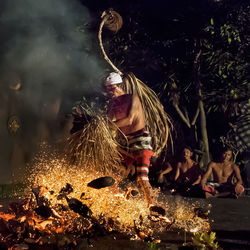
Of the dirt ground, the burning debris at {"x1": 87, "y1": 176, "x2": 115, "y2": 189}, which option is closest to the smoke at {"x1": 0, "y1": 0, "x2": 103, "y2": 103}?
the burning debris at {"x1": 87, "y1": 176, "x2": 115, "y2": 189}

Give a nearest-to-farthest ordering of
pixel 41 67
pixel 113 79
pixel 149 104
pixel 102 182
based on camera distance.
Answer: pixel 102 182, pixel 113 79, pixel 149 104, pixel 41 67

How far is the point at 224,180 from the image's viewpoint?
8484 millimetres

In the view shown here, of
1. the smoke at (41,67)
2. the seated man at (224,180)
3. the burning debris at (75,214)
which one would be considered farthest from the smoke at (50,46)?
the seated man at (224,180)

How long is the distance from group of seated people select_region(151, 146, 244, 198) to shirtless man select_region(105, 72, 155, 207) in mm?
3014

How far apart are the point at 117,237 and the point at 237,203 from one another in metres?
3.94

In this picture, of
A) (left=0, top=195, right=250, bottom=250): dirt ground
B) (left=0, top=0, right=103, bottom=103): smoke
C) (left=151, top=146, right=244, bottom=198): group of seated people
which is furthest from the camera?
(left=151, top=146, right=244, bottom=198): group of seated people

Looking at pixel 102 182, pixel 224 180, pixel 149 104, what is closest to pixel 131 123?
pixel 149 104

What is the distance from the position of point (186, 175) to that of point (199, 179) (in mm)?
304

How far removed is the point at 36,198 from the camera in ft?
13.0

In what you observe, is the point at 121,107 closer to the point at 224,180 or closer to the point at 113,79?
the point at 113,79

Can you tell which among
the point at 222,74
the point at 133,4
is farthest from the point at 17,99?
the point at 222,74

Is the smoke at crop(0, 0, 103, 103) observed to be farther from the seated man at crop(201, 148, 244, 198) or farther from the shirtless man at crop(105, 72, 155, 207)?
the seated man at crop(201, 148, 244, 198)

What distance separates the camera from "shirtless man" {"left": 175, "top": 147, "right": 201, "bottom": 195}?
26.7 feet

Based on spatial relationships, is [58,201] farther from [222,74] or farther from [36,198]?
[222,74]
